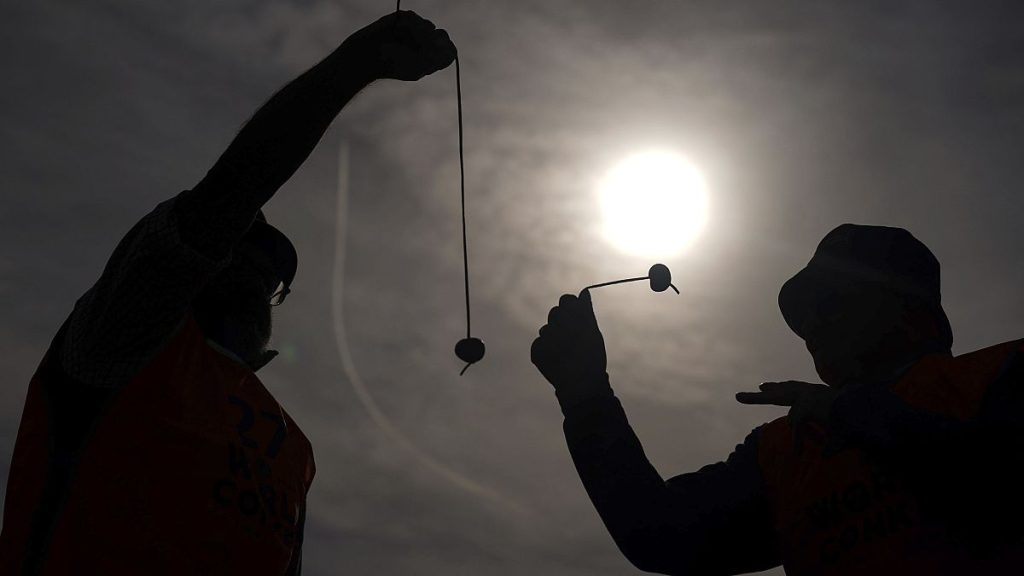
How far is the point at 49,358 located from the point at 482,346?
2371 millimetres

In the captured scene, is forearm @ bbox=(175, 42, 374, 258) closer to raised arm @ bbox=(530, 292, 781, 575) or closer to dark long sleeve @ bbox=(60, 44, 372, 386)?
dark long sleeve @ bbox=(60, 44, 372, 386)

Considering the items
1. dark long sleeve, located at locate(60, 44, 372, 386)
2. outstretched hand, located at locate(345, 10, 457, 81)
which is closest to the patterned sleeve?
dark long sleeve, located at locate(60, 44, 372, 386)

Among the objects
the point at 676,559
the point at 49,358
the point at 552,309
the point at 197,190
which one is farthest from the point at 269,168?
the point at 676,559

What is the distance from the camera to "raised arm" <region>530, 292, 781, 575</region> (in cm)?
394

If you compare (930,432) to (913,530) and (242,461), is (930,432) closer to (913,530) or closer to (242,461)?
(913,530)

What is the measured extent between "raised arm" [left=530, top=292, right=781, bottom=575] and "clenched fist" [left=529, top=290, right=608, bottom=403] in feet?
0.03

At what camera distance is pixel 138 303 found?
306 cm

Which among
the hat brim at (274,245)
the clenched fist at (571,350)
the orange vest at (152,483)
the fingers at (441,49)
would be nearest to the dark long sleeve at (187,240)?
the orange vest at (152,483)

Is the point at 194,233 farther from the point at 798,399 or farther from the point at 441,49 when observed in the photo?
the point at 798,399

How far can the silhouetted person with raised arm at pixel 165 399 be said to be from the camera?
117 inches

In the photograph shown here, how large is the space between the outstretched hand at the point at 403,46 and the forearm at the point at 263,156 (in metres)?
0.11

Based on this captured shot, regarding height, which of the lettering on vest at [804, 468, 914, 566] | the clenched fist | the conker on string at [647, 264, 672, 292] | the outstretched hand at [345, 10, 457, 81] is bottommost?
the lettering on vest at [804, 468, 914, 566]

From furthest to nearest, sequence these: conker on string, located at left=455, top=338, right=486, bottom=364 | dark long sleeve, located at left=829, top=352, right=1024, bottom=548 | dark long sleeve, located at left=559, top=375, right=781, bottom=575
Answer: conker on string, located at left=455, top=338, right=486, bottom=364
dark long sleeve, located at left=559, top=375, right=781, bottom=575
dark long sleeve, located at left=829, top=352, right=1024, bottom=548

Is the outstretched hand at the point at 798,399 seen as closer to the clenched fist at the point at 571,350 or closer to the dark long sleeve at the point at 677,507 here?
the dark long sleeve at the point at 677,507
